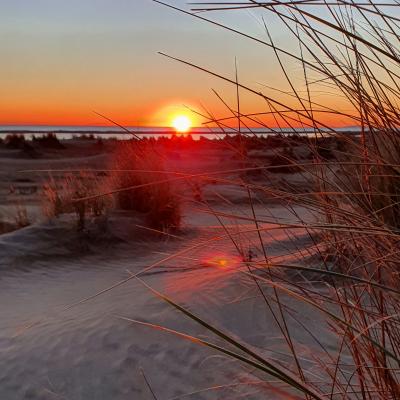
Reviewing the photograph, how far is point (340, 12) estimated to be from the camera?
1.74m

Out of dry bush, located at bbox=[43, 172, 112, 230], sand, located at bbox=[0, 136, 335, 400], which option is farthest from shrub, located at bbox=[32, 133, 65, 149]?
sand, located at bbox=[0, 136, 335, 400]

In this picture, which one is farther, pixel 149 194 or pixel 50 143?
pixel 50 143

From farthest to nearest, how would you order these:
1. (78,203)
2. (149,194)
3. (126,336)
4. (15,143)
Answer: (15,143), (149,194), (78,203), (126,336)

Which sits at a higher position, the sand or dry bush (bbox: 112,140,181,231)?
dry bush (bbox: 112,140,181,231)

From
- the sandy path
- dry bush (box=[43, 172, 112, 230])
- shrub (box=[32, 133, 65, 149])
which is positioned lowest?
the sandy path

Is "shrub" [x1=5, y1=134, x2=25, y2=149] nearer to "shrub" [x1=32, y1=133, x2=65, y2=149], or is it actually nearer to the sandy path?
"shrub" [x1=32, y1=133, x2=65, y2=149]

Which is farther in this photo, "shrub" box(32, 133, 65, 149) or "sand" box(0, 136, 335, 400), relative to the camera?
"shrub" box(32, 133, 65, 149)

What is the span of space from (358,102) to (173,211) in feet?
18.4

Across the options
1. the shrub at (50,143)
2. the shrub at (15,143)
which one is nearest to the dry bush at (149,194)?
the shrub at (15,143)

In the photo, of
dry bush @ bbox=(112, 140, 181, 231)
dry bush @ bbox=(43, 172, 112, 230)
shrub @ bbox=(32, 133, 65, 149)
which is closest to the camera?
dry bush @ bbox=(43, 172, 112, 230)

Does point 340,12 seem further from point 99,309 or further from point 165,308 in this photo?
point 99,309

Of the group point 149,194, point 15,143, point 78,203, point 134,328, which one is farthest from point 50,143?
point 134,328

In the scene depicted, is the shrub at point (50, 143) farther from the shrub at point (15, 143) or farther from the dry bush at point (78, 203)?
the dry bush at point (78, 203)

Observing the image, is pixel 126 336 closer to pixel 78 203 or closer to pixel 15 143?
Answer: pixel 78 203
